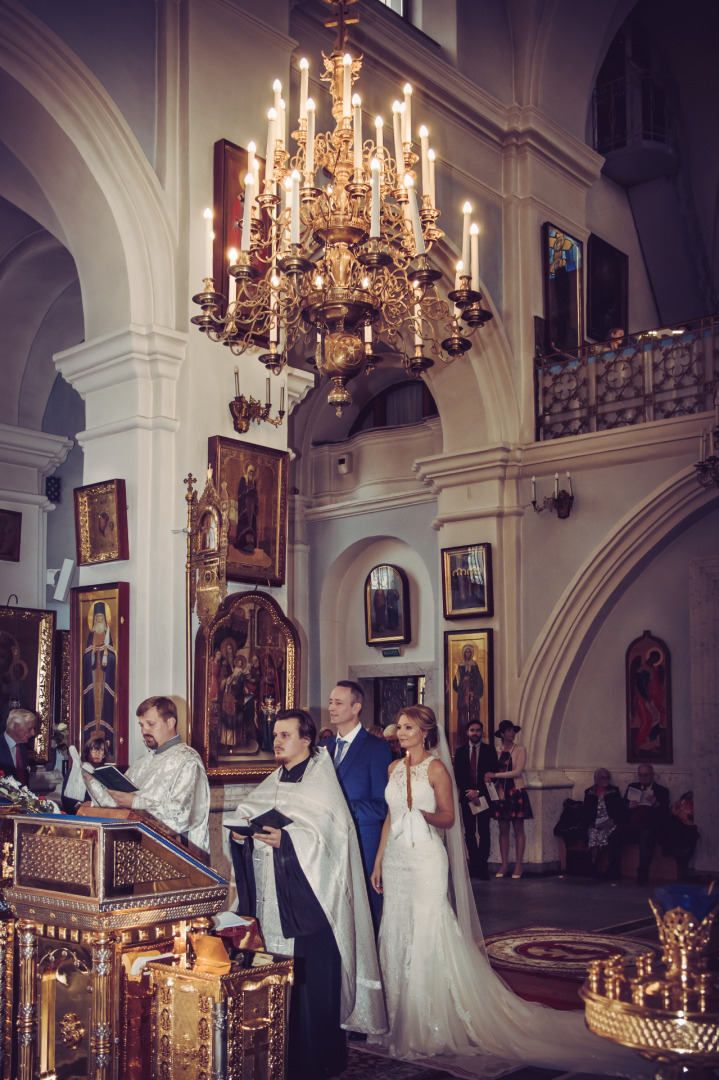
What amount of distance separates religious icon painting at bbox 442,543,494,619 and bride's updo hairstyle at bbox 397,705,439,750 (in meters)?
6.27

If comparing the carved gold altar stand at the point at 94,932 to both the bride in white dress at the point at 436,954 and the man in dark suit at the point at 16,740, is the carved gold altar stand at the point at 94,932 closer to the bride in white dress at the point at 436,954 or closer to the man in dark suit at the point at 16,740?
the bride in white dress at the point at 436,954

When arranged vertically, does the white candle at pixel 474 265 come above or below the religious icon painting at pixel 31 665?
above

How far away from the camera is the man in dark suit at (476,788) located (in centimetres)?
1118

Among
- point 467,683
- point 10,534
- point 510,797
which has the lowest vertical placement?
point 510,797

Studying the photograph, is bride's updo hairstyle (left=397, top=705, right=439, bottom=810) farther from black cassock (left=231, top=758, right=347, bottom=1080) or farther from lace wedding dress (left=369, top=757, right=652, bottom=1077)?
black cassock (left=231, top=758, right=347, bottom=1080)

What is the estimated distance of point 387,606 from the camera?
15.5 m

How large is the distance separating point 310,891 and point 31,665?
606 cm

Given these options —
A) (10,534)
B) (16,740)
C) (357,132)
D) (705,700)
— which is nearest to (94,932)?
(357,132)

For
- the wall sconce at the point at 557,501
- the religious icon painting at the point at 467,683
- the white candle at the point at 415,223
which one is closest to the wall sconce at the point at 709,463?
the wall sconce at the point at 557,501

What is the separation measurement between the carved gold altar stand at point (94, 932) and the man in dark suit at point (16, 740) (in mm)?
4520

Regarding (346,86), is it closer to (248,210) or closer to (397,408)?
(248,210)

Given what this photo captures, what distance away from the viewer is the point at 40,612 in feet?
33.9

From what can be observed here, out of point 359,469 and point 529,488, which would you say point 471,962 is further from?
point 359,469

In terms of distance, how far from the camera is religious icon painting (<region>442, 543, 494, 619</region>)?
11922mm
